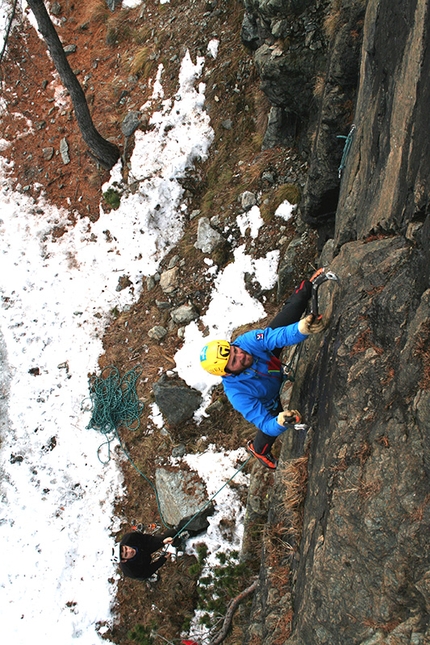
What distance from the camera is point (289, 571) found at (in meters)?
5.00

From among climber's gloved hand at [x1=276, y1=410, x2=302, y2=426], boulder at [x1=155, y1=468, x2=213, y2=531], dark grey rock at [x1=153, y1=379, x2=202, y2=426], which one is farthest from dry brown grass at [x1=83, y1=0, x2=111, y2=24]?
climber's gloved hand at [x1=276, y1=410, x2=302, y2=426]

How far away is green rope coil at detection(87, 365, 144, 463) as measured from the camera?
909 cm

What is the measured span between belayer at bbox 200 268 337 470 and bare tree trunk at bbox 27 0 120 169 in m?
7.45

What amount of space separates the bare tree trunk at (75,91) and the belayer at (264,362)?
7452 mm

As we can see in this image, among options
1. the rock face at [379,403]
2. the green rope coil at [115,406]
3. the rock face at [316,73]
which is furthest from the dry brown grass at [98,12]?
the green rope coil at [115,406]

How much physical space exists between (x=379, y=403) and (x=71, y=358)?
826cm

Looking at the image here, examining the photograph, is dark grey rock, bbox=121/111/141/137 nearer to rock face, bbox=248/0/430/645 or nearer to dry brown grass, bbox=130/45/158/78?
dry brown grass, bbox=130/45/158/78

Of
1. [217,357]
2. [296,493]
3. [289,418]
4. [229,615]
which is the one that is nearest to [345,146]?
[217,357]

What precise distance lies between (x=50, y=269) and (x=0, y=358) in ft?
8.77

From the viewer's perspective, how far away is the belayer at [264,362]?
4930 mm

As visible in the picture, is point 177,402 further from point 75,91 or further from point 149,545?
point 75,91

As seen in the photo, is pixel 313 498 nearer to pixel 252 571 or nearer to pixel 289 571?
pixel 289 571

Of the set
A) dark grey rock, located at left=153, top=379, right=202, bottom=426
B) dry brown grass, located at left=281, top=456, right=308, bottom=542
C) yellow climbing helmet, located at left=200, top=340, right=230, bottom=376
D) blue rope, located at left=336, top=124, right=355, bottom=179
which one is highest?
blue rope, located at left=336, top=124, right=355, bottom=179

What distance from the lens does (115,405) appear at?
9.20 metres
